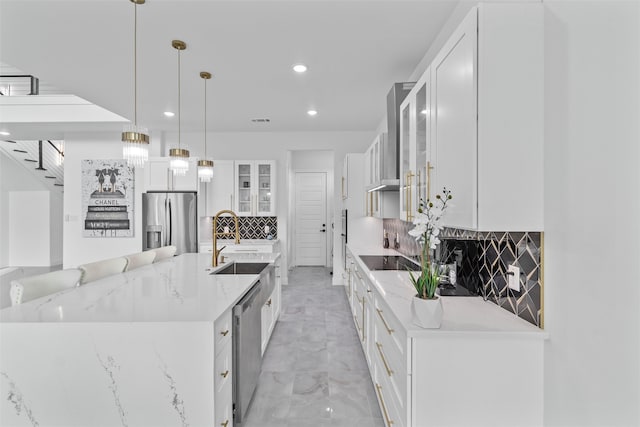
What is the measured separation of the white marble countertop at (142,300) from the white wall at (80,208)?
11.5ft

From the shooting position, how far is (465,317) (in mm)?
1521

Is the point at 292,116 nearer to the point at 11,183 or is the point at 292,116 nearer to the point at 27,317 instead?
the point at 27,317

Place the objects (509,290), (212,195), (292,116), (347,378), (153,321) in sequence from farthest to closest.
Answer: (212,195)
(292,116)
(347,378)
(509,290)
(153,321)

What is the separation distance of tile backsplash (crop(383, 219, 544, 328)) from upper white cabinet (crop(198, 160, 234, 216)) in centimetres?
389

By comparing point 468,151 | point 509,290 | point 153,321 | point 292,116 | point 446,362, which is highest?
point 292,116

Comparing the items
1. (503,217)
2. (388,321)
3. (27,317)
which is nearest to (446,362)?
(388,321)

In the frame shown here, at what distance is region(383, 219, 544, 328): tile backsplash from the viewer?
1.39 m

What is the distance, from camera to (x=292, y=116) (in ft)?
15.6

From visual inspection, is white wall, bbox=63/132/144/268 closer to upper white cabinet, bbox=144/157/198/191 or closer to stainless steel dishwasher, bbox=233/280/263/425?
upper white cabinet, bbox=144/157/198/191

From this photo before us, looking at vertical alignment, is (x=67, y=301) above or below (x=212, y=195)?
below

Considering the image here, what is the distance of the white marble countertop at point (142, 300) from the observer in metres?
1.50

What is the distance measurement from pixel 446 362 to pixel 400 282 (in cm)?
93

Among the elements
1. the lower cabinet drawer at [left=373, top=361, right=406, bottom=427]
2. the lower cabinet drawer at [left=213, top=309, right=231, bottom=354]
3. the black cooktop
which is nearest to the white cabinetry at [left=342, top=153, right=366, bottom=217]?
the black cooktop

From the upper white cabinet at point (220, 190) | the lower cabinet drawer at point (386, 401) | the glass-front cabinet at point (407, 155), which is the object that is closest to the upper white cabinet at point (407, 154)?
the glass-front cabinet at point (407, 155)
